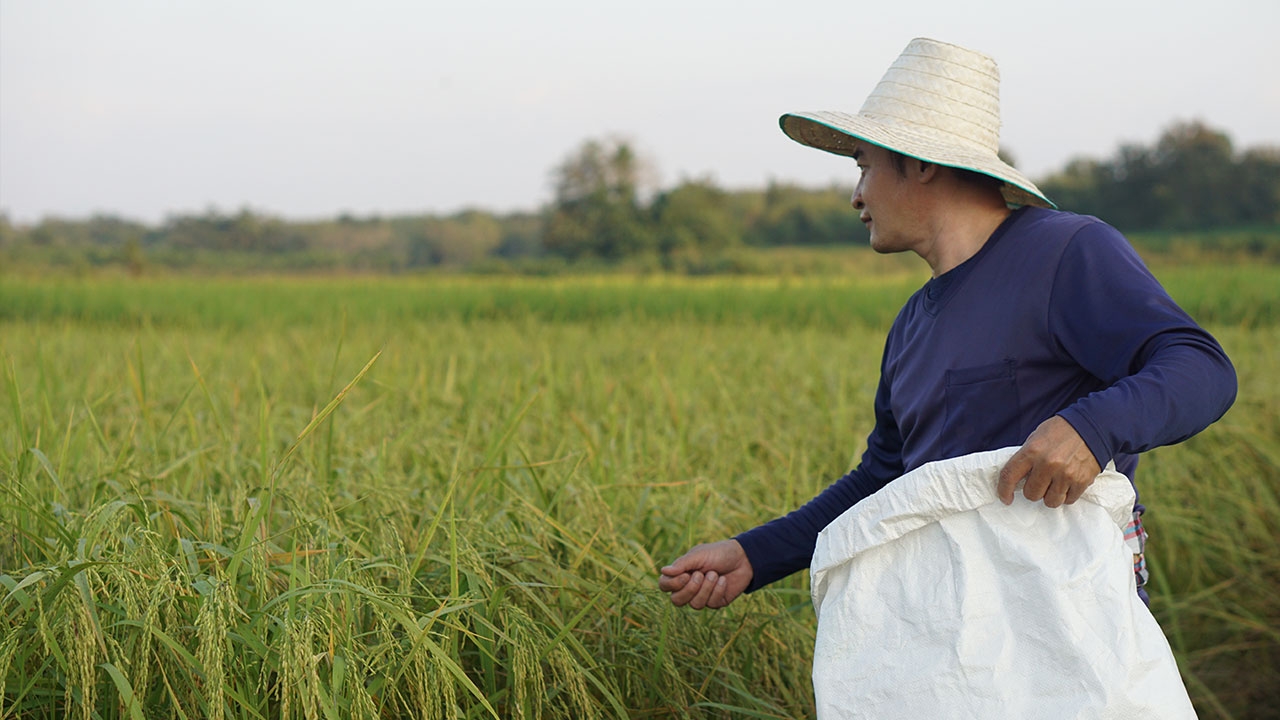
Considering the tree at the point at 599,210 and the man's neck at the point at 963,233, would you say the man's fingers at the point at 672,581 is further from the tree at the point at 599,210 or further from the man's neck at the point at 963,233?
the tree at the point at 599,210

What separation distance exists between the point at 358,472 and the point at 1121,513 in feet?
5.87

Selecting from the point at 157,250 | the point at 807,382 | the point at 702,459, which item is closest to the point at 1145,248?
the point at 807,382

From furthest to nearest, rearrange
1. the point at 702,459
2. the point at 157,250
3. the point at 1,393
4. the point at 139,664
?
the point at 157,250, the point at 1,393, the point at 702,459, the point at 139,664

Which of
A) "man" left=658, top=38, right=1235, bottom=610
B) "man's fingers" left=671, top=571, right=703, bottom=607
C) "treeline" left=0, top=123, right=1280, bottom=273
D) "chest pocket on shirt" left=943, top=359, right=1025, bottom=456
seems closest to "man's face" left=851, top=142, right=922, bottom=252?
"man" left=658, top=38, right=1235, bottom=610

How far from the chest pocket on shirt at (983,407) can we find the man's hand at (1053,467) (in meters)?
0.23

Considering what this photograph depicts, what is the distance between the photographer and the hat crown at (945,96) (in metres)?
1.58

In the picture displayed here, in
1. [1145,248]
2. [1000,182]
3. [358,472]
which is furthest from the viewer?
[1145,248]

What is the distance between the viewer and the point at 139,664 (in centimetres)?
143

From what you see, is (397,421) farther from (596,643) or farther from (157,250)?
(157,250)

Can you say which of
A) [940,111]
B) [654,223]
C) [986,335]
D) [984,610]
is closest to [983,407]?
[986,335]

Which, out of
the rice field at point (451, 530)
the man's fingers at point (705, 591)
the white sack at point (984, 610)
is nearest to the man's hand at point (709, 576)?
the man's fingers at point (705, 591)

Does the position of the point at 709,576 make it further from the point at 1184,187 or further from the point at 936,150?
the point at 1184,187

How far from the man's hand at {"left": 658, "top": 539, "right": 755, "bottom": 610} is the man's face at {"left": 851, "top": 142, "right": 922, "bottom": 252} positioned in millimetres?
527

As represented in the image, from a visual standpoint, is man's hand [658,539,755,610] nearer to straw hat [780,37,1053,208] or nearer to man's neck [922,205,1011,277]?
man's neck [922,205,1011,277]
